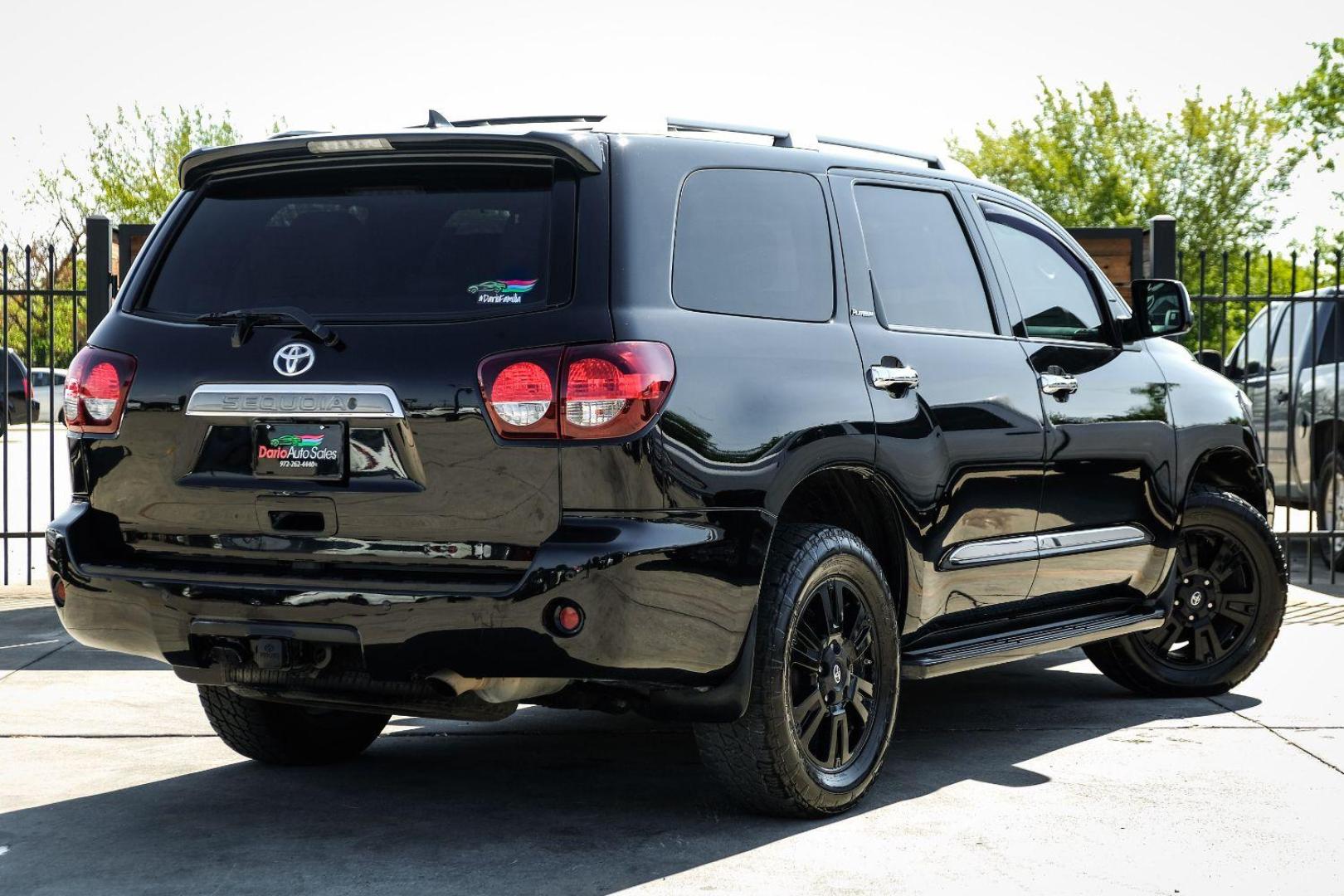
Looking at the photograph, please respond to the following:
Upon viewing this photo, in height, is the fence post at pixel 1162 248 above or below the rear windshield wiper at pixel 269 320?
above

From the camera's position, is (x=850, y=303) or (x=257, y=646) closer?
(x=257, y=646)

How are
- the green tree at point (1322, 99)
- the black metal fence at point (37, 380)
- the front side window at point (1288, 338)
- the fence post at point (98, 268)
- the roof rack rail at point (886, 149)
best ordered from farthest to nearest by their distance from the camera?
the green tree at point (1322, 99)
the front side window at point (1288, 338)
the fence post at point (98, 268)
the black metal fence at point (37, 380)
the roof rack rail at point (886, 149)

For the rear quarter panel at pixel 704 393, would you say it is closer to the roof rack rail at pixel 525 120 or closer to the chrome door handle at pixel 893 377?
the chrome door handle at pixel 893 377

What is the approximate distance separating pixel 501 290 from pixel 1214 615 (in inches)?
158

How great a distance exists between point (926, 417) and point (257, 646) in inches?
85.2

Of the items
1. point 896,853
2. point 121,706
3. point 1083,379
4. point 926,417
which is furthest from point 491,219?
point 121,706

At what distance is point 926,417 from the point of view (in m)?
5.46

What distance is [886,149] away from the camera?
599cm

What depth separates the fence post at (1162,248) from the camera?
10.7 meters

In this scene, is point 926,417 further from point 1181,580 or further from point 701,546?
point 1181,580

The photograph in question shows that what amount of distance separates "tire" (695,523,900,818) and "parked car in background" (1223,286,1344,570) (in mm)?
7210

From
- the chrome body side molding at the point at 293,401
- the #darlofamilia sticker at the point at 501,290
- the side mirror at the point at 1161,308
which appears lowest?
the chrome body side molding at the point at 293,401

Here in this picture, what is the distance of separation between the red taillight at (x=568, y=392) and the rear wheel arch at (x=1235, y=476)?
3.59 metres

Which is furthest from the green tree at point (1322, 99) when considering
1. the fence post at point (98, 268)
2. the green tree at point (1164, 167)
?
the fence post at point (98, 268)
